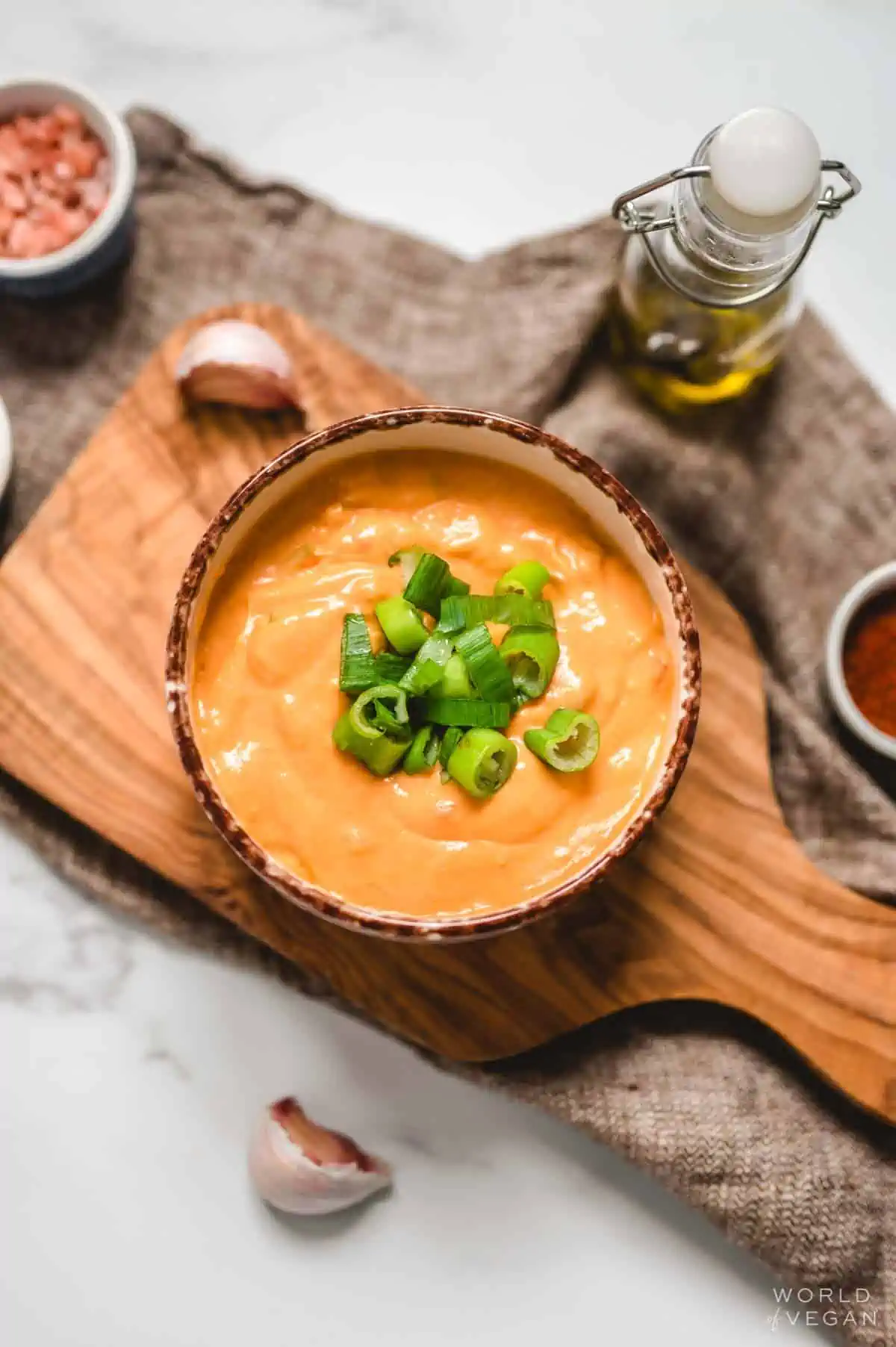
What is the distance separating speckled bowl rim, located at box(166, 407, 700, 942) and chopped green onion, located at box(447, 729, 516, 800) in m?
0.19

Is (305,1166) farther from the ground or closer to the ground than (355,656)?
closer to the ground

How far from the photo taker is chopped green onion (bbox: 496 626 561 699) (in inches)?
84.3

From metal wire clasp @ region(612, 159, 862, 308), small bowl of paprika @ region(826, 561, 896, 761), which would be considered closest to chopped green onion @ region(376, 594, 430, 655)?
metal wire clasp @ region(612, 159, 862, 308)

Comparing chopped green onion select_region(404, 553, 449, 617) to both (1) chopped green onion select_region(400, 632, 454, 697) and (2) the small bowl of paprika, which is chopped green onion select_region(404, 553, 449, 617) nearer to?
(1) chopped green onion select_region(400, 632, 454, 697)

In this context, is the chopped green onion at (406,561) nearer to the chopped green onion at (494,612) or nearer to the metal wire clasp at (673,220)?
the chopped green onion at (494,612)

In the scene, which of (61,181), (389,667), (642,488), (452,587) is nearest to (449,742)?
(389,667)

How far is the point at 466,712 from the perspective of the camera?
213 centimetres

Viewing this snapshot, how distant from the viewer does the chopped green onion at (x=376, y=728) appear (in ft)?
6.85

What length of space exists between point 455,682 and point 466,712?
0.05m

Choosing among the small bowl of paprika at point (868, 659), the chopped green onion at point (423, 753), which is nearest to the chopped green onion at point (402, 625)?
the chopped green onion at point (423, 753)

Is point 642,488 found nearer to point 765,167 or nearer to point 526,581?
point 526,581

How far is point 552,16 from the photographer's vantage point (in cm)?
297

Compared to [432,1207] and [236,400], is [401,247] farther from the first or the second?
[432,1207]

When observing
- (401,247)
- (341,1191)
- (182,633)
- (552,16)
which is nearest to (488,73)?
(552,16)
